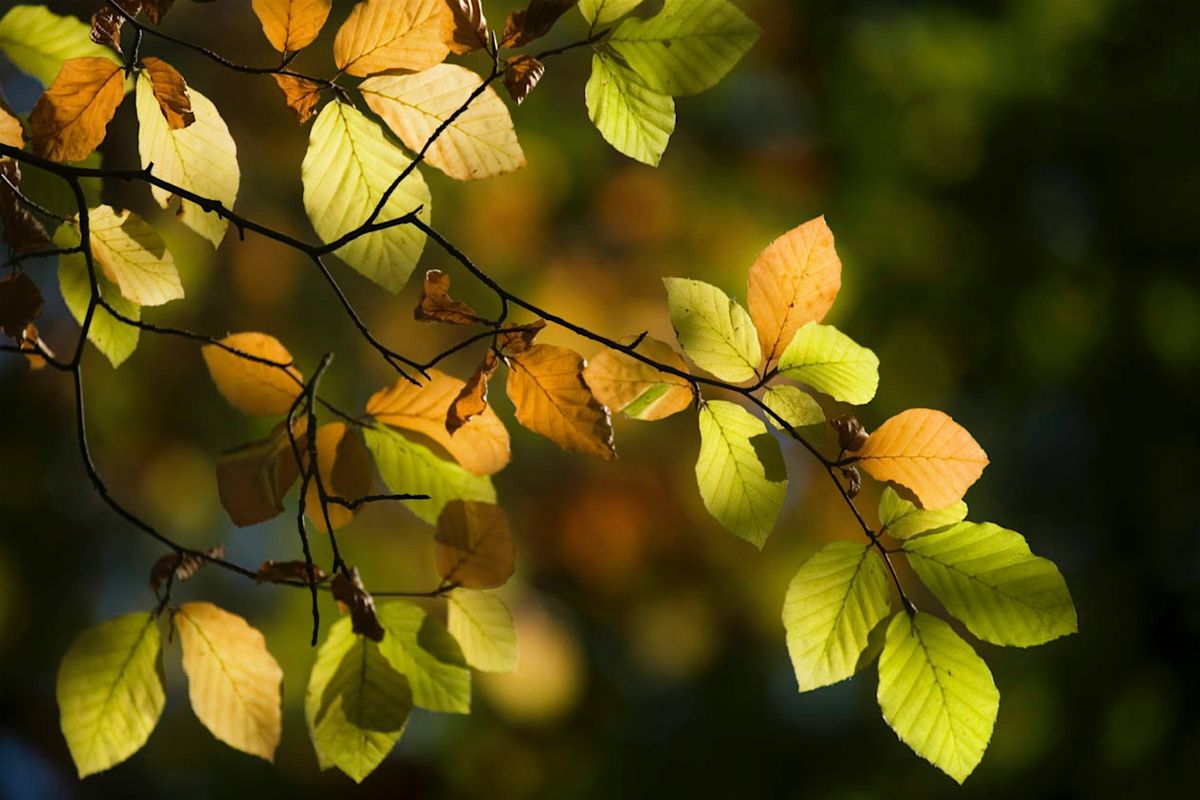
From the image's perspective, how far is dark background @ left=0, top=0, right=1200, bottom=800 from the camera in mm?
3881

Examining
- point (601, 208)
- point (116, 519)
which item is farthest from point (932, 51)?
point (116, 519)

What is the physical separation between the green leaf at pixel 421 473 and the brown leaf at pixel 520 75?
0.24m

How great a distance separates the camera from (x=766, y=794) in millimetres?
4109

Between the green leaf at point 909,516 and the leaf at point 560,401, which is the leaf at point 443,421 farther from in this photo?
the green leaf at point 909,516

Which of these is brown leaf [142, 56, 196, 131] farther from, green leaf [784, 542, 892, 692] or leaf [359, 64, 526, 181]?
green leaf [784, 542, 892, 692]

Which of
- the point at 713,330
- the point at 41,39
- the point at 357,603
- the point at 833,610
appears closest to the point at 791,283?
the point at 713,330

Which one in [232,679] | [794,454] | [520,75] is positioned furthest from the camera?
[794,454]

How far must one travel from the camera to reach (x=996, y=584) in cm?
57

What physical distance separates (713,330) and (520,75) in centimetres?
17

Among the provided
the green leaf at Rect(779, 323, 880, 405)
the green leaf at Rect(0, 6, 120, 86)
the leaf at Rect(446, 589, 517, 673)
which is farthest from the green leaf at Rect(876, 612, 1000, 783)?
the green leaf at Rect(0, 6, 120, 86)

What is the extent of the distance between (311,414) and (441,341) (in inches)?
166

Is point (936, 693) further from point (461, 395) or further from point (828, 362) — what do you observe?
point (461, 395)

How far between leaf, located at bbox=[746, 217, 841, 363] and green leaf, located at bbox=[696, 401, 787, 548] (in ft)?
0.14

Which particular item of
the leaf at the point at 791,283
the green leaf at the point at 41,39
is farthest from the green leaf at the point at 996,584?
the green leaf at the point at 41,39
